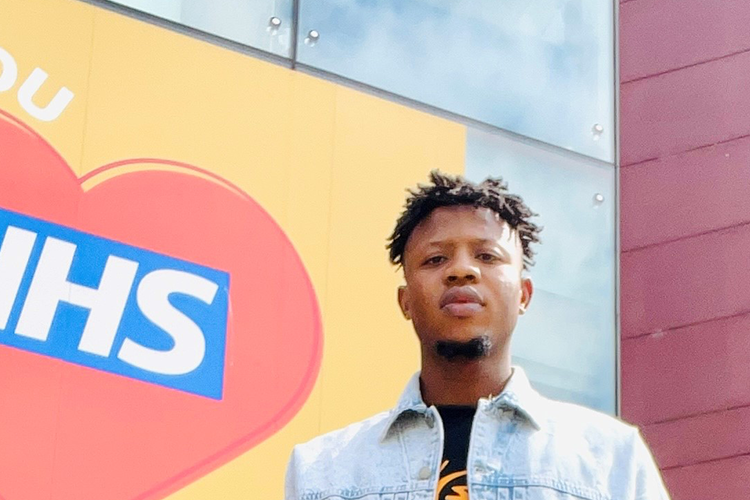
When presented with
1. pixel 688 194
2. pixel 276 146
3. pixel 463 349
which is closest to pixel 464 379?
pixel 463 349

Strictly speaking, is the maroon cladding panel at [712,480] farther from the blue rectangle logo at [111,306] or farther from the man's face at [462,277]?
the man's face at [462,277]

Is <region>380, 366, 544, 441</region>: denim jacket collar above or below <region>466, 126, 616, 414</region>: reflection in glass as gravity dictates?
below

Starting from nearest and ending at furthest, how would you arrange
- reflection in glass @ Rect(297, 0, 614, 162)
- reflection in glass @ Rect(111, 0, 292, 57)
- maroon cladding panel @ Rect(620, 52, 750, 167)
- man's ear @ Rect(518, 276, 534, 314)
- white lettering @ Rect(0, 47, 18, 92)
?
man's ear @ Rect(518, 276, 534, 314)
white lettering @ Rect(0, 47, 18, 92)
reflection in glass @ Rect(111, 0, 292, 57)
reflection in glass @ Rect(297, 0, 614, 162)
maroon cladding panel @ Rect(620, 52, 750, 167)

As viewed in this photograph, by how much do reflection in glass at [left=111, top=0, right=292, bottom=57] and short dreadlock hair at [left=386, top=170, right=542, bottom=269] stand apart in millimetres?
4060

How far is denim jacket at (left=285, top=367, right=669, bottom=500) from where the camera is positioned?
3213 millimetres

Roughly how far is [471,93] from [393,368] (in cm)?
182

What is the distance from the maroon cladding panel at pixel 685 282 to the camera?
33.6 ft

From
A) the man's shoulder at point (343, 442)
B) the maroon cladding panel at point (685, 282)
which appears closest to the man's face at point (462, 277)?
the man's shoulder at point (343, 442)

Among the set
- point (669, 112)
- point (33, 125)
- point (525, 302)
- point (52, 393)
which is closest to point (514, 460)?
point (525, 302)

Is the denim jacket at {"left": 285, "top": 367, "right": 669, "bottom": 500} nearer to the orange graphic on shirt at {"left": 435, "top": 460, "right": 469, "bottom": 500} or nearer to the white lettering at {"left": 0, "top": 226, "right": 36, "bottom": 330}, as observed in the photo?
the orange graphic on shirt at {"left": 435, "top": 460, "right": 469, "bottom": 500}

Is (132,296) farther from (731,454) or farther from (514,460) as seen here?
(731,454)

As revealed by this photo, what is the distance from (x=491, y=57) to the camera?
876cm

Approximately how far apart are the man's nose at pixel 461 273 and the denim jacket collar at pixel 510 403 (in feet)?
0.79

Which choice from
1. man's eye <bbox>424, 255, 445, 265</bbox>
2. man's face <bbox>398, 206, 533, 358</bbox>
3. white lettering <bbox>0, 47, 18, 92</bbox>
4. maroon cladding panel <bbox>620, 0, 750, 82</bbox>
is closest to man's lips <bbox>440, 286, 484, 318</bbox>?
man's face <bbox>398, 206, 533, 358</bbox>
